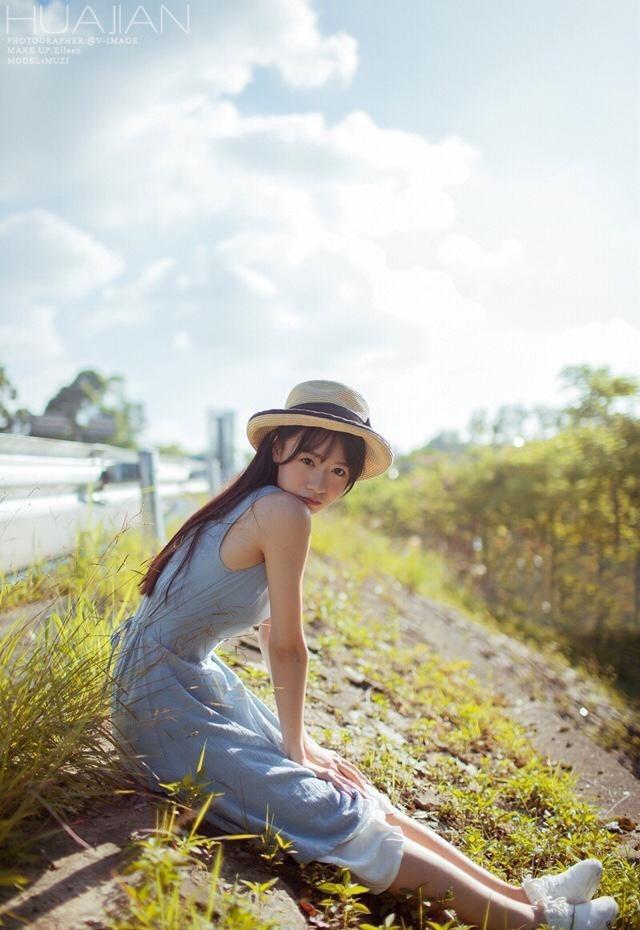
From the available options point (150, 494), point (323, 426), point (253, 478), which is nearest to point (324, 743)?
point (253, 478)

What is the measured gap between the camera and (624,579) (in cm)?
1191

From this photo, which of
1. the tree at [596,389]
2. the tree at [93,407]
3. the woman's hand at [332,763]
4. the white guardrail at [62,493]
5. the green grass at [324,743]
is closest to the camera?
the green grass at [324,743]

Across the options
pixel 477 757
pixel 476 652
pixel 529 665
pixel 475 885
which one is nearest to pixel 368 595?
pixel 476 652

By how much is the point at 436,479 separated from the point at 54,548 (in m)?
13.9

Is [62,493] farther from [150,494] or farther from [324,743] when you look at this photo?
[324,743]

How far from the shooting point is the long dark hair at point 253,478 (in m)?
2.64

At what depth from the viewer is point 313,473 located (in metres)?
2.64

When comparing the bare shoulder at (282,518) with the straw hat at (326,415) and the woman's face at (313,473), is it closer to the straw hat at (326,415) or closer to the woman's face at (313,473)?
the woman's face at (313,473)

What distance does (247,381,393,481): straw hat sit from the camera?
8.59ft

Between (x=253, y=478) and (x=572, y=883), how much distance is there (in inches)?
65.6

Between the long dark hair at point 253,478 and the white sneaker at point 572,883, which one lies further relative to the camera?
the long dark hair at point 253,478

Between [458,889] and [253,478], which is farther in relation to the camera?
[253,478]

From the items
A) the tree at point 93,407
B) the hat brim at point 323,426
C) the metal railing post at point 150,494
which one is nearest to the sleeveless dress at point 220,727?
the hat brim at point 323,426

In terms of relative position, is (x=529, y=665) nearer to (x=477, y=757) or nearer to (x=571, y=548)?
(x=477, y=757)
